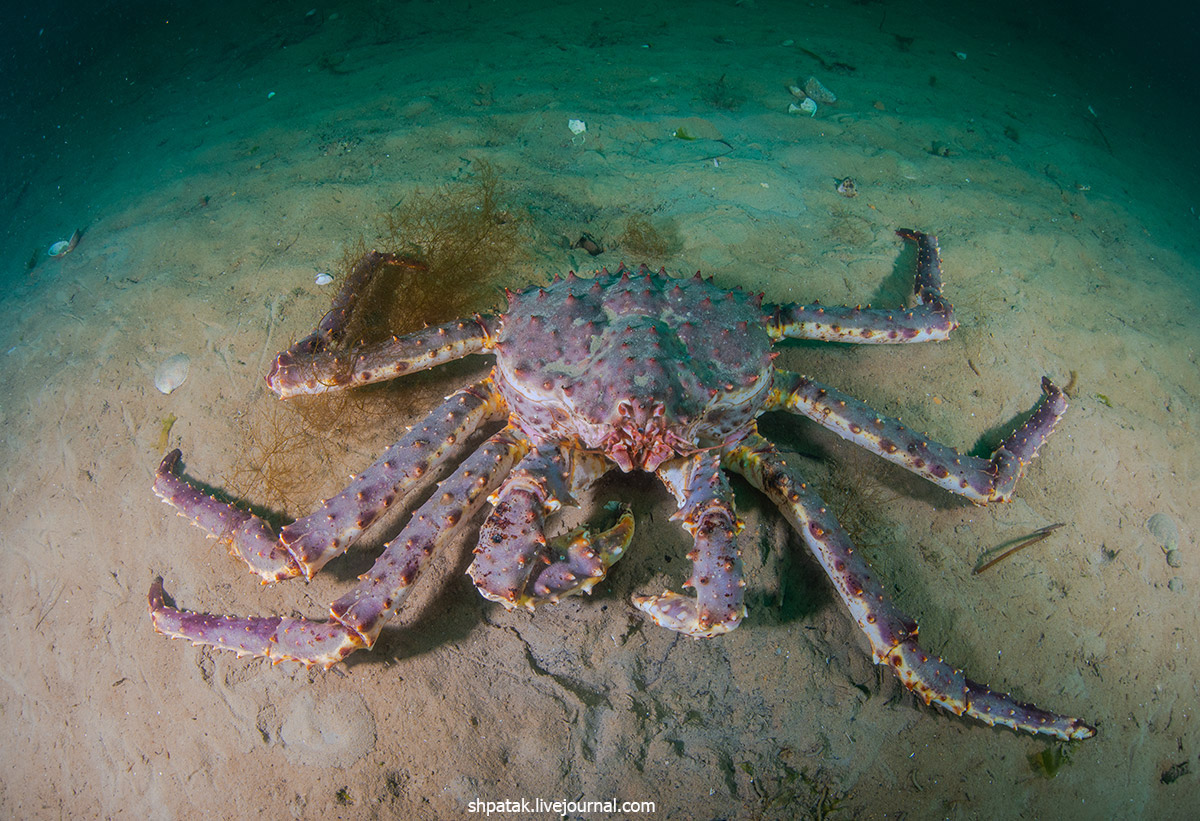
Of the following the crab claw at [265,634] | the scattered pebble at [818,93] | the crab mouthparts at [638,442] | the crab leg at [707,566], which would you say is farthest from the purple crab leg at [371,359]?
the scattered pebble at [818,93]

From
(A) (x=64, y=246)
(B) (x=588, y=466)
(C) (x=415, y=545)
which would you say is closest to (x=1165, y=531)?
(B) (x=588, y=466)

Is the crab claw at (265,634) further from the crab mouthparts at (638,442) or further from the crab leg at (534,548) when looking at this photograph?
the crab mouthparts at (638,442)

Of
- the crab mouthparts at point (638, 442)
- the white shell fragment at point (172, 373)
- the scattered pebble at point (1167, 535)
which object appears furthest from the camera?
the white shell fragment at point (172, 373)

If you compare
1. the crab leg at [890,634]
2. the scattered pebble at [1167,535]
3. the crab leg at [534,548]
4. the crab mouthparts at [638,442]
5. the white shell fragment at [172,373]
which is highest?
the crab mouthparts at [638,442]

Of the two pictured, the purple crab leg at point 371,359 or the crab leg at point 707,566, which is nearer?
the crab leg at point 707,566

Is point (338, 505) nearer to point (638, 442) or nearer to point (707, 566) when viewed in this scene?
point (638, 442)

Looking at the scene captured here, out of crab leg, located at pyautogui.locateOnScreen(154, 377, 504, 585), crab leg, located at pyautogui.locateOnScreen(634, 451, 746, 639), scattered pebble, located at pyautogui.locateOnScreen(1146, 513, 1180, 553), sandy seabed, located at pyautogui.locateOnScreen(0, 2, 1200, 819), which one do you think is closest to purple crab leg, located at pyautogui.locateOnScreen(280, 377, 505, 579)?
crab leg, located at pyautogui.locateOnScreen(154, 377, 504, 585)

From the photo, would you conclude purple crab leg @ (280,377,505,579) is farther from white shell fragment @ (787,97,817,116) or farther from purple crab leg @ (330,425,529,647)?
white shell fragment @ (787,97,817,116)
